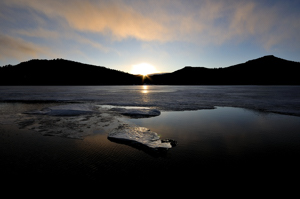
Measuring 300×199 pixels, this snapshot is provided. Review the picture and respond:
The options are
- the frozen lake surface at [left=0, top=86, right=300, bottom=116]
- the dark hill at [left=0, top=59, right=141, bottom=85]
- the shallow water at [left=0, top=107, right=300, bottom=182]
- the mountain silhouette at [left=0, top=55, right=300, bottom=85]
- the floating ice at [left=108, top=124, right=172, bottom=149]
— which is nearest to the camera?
the shallow water at [left=0, top=107, right=300, bottom=182]

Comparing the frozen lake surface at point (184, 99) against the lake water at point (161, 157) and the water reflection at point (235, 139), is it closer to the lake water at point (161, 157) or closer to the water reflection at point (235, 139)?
the water reflection at point (235, 139)

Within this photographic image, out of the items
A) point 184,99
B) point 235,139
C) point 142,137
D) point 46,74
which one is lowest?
point 184,99

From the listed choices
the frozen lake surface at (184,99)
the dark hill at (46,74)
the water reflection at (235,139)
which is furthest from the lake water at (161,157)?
the dark hill at (46,74)

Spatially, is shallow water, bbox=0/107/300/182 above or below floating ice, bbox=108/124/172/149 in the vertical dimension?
below

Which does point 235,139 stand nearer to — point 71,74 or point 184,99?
point 184,99

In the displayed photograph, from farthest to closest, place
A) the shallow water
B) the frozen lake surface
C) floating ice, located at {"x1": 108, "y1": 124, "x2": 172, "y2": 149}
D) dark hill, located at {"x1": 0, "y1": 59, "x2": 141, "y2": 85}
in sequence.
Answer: dark hill, located at {"x1": 0, "y1": 59, "x2": 141, "y2": 85}
the frozen lake surface
floating ice, located at {"x1": 108, "y1": 124, "x2": 172, "y2": 149}
the shallow water

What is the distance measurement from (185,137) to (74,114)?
11.4 m

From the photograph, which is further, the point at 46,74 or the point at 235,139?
the point at 46,74

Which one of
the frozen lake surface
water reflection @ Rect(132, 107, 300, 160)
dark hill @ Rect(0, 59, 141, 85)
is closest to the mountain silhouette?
dark hill @ Rect(0, 59, 141, 85)

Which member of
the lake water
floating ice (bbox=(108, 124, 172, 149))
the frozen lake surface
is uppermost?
floating ice (bbox=(108, 124, 172, 149))

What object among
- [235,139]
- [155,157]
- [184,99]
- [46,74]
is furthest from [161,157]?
[46,74]

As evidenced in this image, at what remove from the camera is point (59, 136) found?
349 inches

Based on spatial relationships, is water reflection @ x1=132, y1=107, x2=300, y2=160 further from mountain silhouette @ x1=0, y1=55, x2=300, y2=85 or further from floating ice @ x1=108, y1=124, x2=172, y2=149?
mountain silhouette @ x1=0, y1=55, x2=300, y2=85

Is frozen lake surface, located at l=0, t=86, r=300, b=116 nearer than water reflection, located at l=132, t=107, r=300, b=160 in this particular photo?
No
